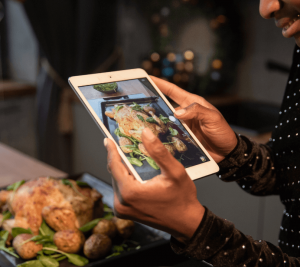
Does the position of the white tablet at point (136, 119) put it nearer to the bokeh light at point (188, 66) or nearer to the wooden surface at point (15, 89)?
the bokeh light at point (188, 66)

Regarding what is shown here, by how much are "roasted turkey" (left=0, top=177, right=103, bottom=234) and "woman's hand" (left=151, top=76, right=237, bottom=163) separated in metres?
0.34

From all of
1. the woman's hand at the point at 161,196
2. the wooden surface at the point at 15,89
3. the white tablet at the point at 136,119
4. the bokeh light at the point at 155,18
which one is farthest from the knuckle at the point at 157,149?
the wooden surface at the point at 15,89

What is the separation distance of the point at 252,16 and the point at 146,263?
1941mm

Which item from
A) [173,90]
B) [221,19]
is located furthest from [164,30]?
[173,90]

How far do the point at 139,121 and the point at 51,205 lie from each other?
1.24 ft

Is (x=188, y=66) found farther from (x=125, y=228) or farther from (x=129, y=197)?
(x=129, y=197)

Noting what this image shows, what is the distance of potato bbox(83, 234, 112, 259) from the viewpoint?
0.69 meters

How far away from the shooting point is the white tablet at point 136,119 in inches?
23.0

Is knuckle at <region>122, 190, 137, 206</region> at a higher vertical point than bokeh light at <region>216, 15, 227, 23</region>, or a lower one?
lower

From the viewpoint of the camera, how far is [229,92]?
240cm

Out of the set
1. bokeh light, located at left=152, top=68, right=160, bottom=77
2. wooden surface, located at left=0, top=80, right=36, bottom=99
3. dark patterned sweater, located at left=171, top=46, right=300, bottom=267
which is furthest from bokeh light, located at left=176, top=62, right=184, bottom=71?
dark patterned sweater, located at left=171, top=46, right=300, bottom=267

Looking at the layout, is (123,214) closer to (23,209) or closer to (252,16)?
(23,209)

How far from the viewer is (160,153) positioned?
46 cm

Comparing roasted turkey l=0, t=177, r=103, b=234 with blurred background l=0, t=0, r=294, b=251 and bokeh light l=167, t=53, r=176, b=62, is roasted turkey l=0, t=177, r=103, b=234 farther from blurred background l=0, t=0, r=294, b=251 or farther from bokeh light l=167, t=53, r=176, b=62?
bokeh light l=167, t=53, r=176, b=62
